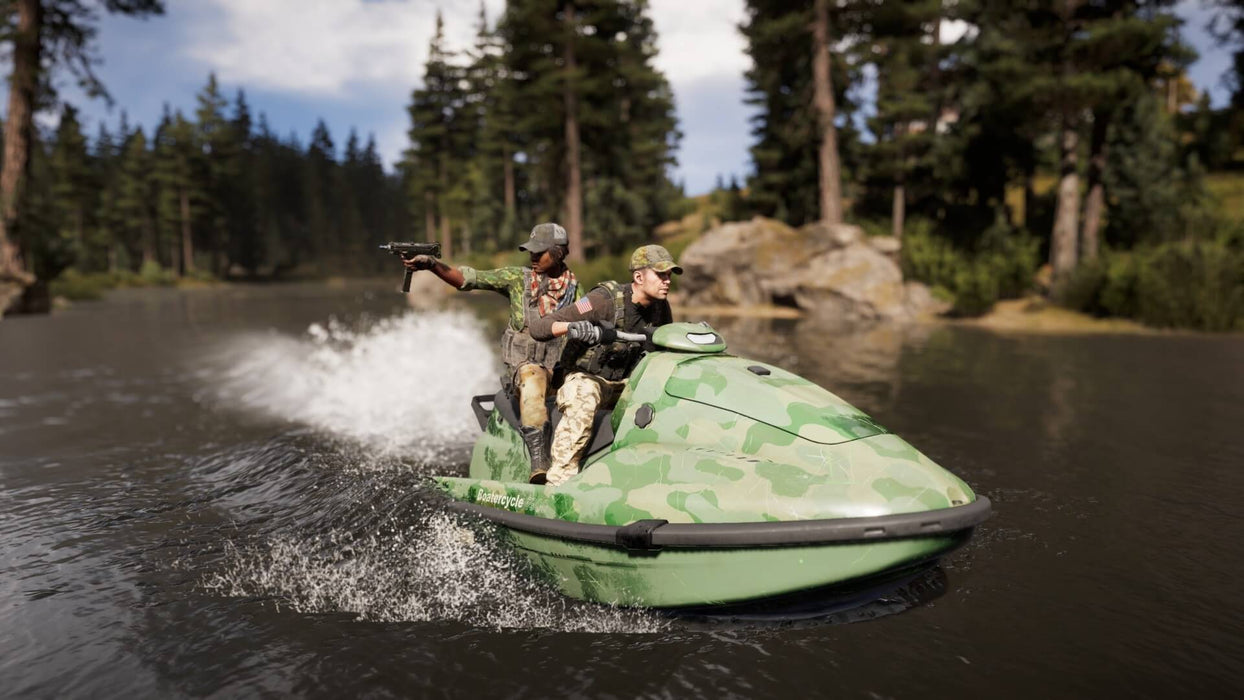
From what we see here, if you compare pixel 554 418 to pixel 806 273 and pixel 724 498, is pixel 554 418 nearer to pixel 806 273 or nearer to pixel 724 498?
pixel 724 498

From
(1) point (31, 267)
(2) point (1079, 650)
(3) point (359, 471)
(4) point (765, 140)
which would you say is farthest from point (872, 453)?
(4) point (765, 140)

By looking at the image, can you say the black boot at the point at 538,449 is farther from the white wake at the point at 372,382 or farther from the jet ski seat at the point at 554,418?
the white wake at the point at 372,382

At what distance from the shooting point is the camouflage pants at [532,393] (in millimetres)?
4824

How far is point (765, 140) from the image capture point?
120 feet

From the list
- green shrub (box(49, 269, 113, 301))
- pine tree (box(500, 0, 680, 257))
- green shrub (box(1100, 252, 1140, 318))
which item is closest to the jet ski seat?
green shrub (box(1100, 252, 1140, 318))

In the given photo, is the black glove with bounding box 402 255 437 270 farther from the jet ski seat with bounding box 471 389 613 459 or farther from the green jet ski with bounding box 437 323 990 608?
the green jet ski with bounding box 437 323 990 608

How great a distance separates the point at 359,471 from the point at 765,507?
14.5ft

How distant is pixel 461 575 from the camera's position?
4.53m

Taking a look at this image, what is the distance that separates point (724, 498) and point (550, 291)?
2.38 m

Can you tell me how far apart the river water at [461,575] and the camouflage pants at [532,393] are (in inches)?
32.2

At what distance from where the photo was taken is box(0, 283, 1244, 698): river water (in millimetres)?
3416

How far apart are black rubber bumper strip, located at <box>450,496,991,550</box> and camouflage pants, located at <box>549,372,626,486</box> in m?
0.69

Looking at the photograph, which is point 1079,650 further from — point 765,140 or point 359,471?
point 765,140

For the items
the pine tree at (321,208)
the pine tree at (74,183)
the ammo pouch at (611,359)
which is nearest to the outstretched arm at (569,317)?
the ammo pouch at (611,359)
